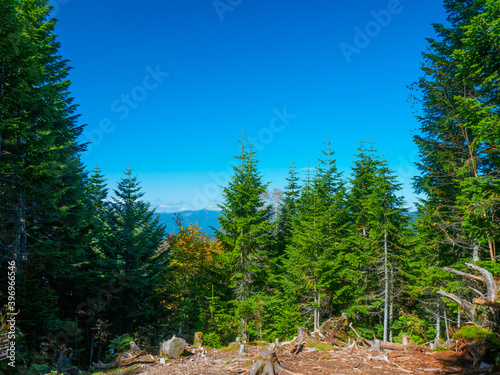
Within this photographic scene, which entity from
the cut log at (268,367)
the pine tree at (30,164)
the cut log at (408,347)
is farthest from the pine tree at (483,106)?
the pine tree at (30,164)

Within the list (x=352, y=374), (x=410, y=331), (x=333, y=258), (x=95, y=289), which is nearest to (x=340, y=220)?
(x=333, y=258)

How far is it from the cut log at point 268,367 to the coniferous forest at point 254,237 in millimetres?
5189

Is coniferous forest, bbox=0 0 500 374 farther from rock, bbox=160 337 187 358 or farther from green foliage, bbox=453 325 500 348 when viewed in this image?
rock, bbox=160 337 187 358

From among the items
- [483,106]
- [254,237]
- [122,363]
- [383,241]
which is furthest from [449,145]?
[122,363]

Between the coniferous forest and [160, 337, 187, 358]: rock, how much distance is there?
3989 mm

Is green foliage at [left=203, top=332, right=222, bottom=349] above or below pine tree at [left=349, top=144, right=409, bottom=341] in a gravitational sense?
below

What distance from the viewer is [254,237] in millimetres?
18859

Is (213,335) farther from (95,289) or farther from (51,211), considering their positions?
(51,211)

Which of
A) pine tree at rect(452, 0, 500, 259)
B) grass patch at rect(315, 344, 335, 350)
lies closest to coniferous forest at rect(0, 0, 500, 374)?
pine tree at rect(452, 0, 500, 259)

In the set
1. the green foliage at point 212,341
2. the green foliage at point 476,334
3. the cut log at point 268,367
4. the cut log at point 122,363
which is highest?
the green foliage at point 476,334

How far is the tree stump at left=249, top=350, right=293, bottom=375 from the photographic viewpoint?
5582 millimetres

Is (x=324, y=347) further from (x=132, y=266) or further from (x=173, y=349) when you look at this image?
(x=132, y=266)

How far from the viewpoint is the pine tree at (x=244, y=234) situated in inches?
711

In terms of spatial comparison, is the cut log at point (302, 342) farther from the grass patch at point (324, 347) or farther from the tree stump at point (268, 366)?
the tree stump at point (268, 366)
